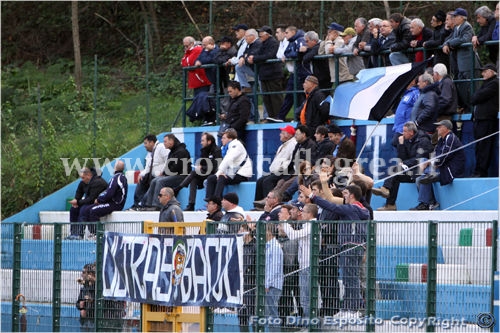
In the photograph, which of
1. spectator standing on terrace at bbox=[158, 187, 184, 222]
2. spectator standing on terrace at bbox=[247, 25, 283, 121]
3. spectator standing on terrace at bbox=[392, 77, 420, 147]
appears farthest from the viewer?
spectator standing on terrace at bbox=[247, 25, 283, 121]

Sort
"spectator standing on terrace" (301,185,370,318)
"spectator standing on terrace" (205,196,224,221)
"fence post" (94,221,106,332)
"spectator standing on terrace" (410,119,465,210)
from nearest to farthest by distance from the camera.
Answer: "spectator standing on terrace" (301,185,370,318) → "fence post" (94,221,106,332) → "spectator standing on terrace" (205,196,224,221) → "spectator standing on terrace" (410,119,465,210)

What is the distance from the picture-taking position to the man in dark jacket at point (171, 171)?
2089 centimetres

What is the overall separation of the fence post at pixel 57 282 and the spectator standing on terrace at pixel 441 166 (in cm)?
576

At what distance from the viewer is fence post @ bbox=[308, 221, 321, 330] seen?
12859mm

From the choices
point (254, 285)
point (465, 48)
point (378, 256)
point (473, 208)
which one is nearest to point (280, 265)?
point (254, 285)

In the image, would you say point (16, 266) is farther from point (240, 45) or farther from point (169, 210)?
point (240, 45)

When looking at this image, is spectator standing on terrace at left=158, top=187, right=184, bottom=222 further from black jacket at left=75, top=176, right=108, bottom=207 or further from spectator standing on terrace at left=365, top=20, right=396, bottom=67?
spectator standing on terrace at left=365, top=20, right=396, bottom=67

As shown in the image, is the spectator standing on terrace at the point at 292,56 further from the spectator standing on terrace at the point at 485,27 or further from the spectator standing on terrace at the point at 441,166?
the spectator standing on terrace at the point at 441,166

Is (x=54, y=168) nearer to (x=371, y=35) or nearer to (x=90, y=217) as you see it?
(x=90, y=217)

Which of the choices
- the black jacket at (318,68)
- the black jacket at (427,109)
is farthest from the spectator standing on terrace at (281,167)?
the black jacket at (427,109)

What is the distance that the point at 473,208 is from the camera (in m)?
17.1

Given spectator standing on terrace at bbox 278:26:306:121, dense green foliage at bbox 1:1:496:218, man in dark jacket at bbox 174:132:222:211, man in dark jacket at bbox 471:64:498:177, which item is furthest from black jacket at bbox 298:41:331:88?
dense green foliage at bbox 1:1:496:218

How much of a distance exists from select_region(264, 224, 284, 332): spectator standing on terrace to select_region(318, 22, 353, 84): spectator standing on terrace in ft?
24.0

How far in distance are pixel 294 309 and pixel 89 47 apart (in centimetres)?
2373
